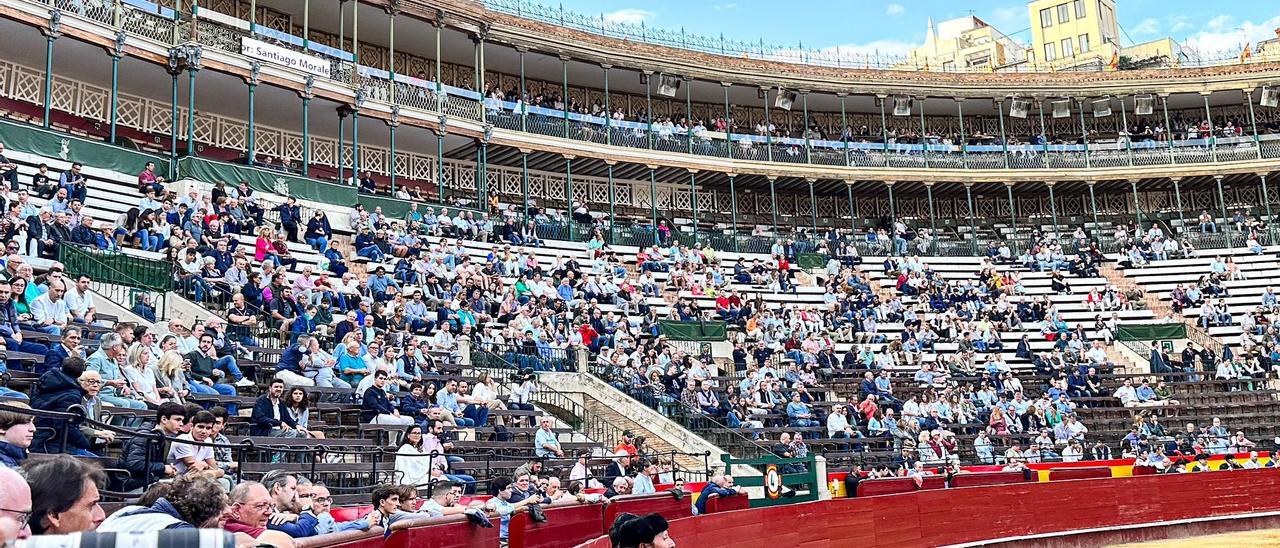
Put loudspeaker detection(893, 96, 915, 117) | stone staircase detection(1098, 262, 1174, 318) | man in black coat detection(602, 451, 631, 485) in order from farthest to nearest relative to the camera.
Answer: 1. loudspeaker detection(893, 96, 915, 117)
2. stone staircase detection(1098, 262, 1174, 318)
3. man in black coat detection(602, 451, 631, 485)

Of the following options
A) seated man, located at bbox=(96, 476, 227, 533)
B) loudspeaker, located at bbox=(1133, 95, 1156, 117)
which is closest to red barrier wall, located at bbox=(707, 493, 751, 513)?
seated man, located at bbox=(96, 476, 227, 533)

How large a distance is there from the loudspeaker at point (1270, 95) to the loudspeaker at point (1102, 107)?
206 inches

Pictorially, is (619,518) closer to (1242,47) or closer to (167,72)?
(167,72)

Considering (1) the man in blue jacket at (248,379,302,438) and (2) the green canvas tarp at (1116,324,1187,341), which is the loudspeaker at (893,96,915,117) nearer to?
(2) the green canvas tarp at (1116,324,1187,341)

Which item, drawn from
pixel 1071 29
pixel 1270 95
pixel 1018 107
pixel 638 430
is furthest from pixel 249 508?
pixel 1071 29

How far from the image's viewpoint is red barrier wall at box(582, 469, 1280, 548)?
13070mm

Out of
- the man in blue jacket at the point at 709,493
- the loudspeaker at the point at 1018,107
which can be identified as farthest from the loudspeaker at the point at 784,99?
the man in blue jacket at the point at 709,493

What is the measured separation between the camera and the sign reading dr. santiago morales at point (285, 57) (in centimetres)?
A: 2705

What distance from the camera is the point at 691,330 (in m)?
25.5

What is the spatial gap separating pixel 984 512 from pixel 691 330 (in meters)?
9.64

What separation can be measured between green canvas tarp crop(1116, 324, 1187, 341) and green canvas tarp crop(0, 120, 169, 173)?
24.7 m

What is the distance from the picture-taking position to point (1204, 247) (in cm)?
3675

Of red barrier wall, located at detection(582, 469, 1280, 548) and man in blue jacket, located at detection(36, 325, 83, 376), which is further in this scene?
red barrier wall, located at detection(582, 469, 1280, 548)

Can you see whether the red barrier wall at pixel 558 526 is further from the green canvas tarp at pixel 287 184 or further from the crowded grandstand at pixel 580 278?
the green canvas tarp at pixel 287 184
